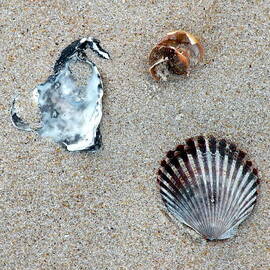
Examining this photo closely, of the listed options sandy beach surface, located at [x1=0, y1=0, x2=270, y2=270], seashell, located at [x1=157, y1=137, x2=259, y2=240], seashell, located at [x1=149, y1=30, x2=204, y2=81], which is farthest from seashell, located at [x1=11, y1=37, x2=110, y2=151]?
seashell, located at [x1=157, y1=137, x2=259, y2=240]

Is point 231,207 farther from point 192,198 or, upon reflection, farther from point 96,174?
point 96,174

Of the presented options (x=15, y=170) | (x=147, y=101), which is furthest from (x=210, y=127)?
(x=15, y=170)

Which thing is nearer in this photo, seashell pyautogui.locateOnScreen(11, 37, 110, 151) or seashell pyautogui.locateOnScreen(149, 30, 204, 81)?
seashell pyautogui.locateOnScreen(149, 30, 204, 81)

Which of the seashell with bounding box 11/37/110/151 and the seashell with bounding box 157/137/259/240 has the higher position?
the seashell with bounding box 11/37/110/151

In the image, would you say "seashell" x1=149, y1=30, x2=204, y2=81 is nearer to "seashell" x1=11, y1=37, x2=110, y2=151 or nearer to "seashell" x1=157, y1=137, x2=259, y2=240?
"seashell" x1=11, y1=37, x2=110, y2=151

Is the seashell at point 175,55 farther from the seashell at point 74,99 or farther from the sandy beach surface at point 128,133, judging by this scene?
the seashell at point 74,99

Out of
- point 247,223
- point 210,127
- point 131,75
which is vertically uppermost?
point 131,75
